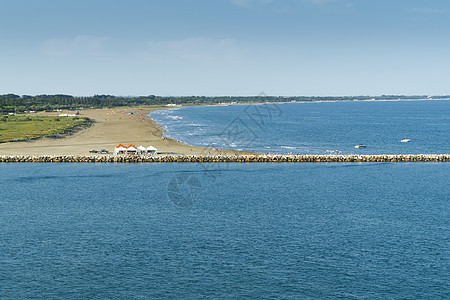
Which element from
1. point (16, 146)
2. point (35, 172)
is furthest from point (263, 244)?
point (16, 146)

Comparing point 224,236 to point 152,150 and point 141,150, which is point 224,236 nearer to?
point 152,150

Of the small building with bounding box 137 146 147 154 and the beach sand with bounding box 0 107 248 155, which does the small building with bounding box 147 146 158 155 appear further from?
the beach sand with bounding box 0 107 248 155

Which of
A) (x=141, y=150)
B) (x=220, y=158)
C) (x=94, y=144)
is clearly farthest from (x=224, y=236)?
(x=94, y=144)

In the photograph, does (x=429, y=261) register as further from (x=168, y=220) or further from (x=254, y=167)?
(x=254, y=167)

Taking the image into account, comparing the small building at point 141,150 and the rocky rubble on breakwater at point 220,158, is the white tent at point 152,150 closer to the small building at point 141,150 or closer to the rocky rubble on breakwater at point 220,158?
the small building at point 141,150

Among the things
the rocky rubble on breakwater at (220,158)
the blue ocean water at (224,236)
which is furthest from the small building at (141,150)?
the blue ocean water at (224,236)

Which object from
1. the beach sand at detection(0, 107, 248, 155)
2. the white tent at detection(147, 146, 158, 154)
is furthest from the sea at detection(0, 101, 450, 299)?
the beach sand at detection(0, 107, 248, 155)
